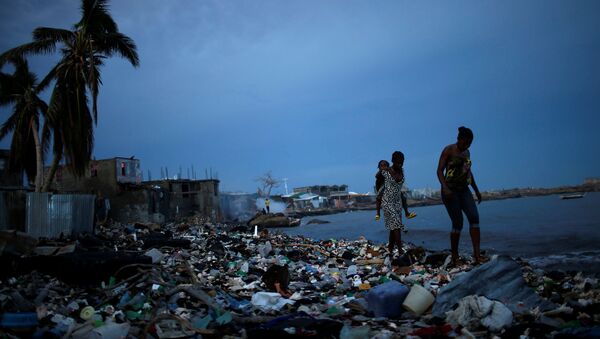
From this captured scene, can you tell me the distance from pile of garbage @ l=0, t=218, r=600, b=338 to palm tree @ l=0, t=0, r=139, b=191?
25.1 ft

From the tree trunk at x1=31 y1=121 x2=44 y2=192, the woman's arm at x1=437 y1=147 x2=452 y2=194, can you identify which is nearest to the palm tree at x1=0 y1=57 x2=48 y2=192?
the tree trunk at x1=31 y1=121 x2=44 y2=192

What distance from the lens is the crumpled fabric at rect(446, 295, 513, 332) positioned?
258cm

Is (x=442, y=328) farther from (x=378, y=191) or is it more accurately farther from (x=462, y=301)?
(x=378, y=191)

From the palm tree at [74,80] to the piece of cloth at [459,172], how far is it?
10.8 m

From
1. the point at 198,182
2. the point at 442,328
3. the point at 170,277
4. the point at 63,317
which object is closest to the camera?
the point at 442,328

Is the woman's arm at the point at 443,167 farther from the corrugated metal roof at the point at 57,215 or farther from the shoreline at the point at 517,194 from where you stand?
the shoreline at the point at 517,194

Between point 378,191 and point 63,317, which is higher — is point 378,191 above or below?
above

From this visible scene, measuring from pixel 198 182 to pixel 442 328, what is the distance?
30.3 metres

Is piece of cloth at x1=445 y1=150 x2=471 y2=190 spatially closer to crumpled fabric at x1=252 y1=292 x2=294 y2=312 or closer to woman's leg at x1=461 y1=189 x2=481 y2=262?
woman's leg at x1=461 y1=189 x2=481 y2=262

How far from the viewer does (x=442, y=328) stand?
2545 mm

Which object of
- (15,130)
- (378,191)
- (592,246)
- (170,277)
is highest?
(15,130)

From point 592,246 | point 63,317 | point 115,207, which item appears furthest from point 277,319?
point 115,207

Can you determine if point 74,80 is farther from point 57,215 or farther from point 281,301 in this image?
point 281,301

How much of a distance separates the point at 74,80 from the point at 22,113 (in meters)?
3.50
